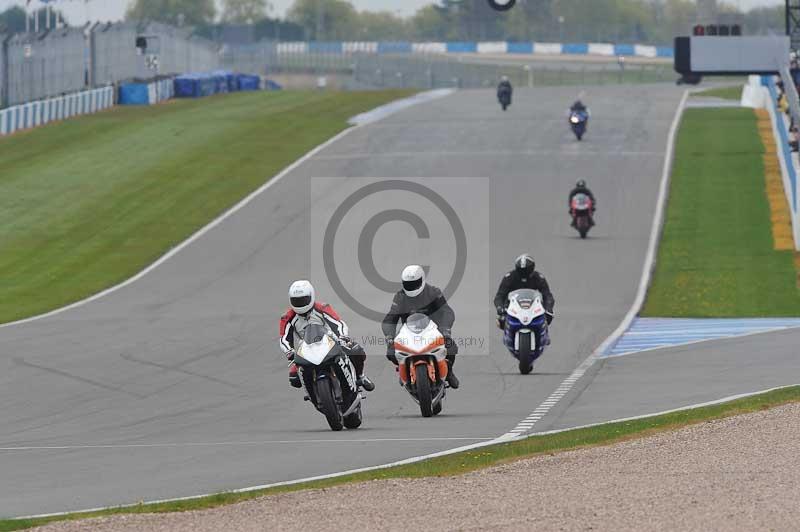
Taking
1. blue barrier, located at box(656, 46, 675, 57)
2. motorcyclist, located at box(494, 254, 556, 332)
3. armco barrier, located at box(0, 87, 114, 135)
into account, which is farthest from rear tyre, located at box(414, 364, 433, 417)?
blue barrier, located at box(656, 46, 675, 57)

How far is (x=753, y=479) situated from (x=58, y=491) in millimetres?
5873

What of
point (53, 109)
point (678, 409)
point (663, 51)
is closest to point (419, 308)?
point (678, 409)

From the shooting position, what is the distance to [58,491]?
42.3 ft

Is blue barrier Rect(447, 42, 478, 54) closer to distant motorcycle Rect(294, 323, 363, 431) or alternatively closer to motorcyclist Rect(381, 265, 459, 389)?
motorcyclist Rect(381, 265, 459, 389)

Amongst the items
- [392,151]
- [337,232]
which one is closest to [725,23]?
[392,151]

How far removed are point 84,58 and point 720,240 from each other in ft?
144

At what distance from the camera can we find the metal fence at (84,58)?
213ft

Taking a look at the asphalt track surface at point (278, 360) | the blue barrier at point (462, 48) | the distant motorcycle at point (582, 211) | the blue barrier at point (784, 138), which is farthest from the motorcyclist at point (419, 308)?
the blue barrier at point (462, 48)

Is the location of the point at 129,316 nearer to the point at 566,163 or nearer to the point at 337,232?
the point at 337,232

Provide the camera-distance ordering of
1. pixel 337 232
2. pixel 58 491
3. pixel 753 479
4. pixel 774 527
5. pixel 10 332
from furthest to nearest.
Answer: pixel 337 232, pixel 10 332, pixel 58 491, pixel 753 479, pixel 774 527

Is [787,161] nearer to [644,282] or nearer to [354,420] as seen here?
[644,282]

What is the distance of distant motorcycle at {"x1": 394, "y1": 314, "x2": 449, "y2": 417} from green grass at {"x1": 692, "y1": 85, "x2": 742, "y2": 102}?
2289 inches

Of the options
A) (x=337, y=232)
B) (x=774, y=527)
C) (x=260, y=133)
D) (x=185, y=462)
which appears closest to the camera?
(x=774, y=527)

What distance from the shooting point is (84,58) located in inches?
2918
